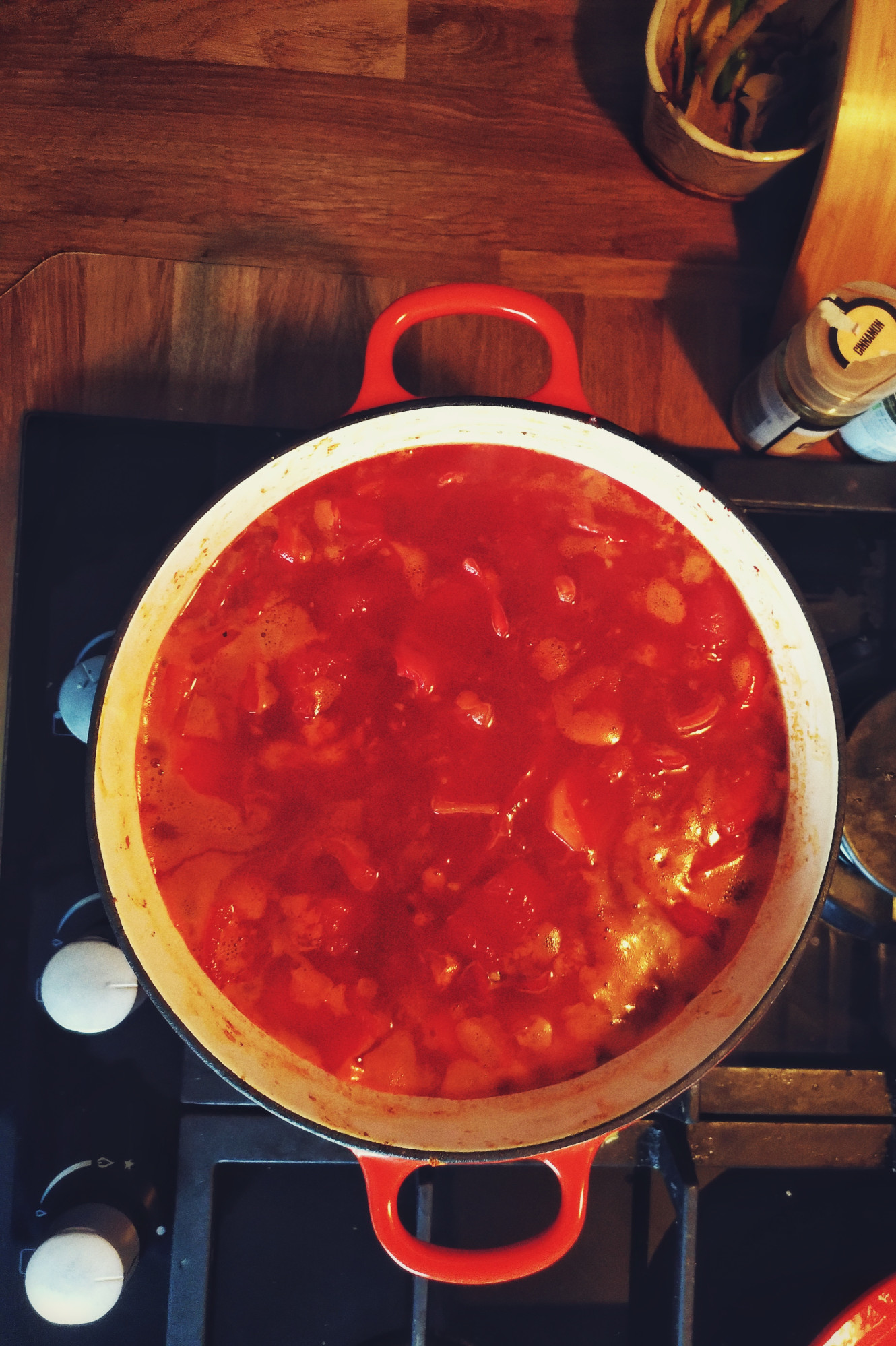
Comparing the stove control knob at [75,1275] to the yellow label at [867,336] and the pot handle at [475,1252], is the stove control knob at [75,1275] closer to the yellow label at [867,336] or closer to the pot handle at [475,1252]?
the pot handle at [475,1252]

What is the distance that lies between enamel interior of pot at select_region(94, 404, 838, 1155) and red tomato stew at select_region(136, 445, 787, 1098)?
0.07ft

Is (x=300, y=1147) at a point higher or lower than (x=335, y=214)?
lower

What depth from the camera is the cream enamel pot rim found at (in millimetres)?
870

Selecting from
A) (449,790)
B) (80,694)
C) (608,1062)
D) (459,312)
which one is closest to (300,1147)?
(608,1062)

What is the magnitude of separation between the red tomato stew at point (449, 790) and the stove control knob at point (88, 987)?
132 mm

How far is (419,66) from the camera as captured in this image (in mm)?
1227

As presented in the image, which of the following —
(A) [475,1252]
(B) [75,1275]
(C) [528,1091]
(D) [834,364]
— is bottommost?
(B) [75,1275]

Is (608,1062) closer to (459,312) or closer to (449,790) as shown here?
(449,790)

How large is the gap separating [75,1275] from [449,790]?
0.70m

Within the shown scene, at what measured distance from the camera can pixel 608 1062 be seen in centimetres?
97

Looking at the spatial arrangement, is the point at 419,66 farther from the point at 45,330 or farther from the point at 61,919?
the point at 61,919

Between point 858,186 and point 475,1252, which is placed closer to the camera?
point 475,1252

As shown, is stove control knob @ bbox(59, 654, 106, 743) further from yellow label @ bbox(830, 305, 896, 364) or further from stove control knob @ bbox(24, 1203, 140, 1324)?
yellow label @ bbox(830, 305, 896, 364)

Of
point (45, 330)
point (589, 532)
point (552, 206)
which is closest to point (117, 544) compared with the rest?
point (45, 330)
